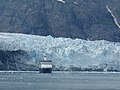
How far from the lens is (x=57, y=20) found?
198 m

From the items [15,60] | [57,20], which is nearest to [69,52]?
[15,60]

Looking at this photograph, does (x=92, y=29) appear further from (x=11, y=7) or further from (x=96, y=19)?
(x=11, y=7)

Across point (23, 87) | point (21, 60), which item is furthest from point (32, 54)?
point (23, 87)

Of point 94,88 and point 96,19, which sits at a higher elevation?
point 96,19

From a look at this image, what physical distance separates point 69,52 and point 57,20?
4993cm

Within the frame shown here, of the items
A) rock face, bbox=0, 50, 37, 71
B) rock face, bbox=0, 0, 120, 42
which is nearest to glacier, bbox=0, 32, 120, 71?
rock face, bbox=0, 50, 37, 71

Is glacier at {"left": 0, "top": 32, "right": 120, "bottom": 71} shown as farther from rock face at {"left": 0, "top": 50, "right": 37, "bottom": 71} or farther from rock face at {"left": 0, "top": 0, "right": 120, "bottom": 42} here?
rock face at {"left": 0, "top": 0, "right": 120, "bottom": 42}

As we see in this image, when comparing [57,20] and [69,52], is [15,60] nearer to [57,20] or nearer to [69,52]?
[69,52]

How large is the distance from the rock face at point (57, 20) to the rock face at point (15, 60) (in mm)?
33362

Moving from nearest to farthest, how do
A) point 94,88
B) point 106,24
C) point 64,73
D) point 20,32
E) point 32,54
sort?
point 94,88, point 32,54, point 64,73, point 20,32, point 106,24

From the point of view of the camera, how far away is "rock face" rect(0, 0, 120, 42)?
Result: 193750 millimetres

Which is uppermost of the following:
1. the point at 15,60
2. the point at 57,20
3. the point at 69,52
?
the point at 57,20

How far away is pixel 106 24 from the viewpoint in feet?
649

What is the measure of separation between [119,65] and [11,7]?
50.6 m
